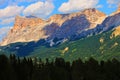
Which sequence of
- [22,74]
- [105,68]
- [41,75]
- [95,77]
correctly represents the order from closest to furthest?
1. [41,75]
2. [22,74]
3. [95,77]
4. [105,68]

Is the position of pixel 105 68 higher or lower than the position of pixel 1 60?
lower

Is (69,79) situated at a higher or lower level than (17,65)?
Result: lower

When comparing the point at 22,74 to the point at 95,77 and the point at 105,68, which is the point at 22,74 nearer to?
the point at 95,77

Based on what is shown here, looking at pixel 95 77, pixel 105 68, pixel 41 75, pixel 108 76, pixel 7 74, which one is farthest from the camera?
pixel 105 68

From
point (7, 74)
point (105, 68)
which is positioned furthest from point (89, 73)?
point (7, 74)

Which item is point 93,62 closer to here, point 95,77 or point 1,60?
point 95,77

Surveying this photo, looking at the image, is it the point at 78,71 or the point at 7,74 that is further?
the point at 78,71

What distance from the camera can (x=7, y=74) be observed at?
11638 cm

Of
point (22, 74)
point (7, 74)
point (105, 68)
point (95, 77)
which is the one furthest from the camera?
point (105, 68)

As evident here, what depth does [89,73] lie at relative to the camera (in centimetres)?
16050

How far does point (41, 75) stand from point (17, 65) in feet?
97.4

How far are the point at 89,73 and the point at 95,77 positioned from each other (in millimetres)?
4812

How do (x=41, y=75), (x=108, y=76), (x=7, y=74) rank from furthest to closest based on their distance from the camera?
(x=108, y=76), (x=41, y=75), (x=7, y=74)

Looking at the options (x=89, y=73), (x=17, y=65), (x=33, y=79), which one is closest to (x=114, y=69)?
(x=89, y=73)
